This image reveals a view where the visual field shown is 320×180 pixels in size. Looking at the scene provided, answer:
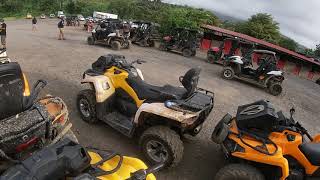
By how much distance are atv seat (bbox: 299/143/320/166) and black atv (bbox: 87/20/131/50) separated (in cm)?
1281

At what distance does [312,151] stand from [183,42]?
14349 mm

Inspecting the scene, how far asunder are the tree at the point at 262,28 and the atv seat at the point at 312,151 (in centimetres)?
3327

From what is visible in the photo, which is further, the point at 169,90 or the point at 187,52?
the point at 187,52

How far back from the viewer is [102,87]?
5832mm

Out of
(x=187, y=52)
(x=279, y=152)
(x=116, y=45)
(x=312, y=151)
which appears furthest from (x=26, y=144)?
(x=187, y=52)

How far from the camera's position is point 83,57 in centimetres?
1276

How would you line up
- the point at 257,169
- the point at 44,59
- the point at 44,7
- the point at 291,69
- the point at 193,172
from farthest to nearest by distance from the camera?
the point at 44,7, the point at 291,69, the point at 44,59, the point at 193,172, the point at 257,169

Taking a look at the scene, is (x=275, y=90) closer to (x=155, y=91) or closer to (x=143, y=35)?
(x=155, y=91)

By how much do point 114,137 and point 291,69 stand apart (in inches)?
784

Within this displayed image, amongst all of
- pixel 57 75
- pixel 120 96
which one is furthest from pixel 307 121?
pixel 57 75

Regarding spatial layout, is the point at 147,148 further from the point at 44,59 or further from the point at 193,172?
the point at 44,59

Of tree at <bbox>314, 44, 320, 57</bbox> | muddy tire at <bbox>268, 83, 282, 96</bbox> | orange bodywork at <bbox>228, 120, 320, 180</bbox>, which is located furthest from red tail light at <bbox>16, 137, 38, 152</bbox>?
tree at <bbox>314, 44, 320, 57</bbox>

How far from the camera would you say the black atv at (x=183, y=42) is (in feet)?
58.5

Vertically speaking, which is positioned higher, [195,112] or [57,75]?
[195,112]
